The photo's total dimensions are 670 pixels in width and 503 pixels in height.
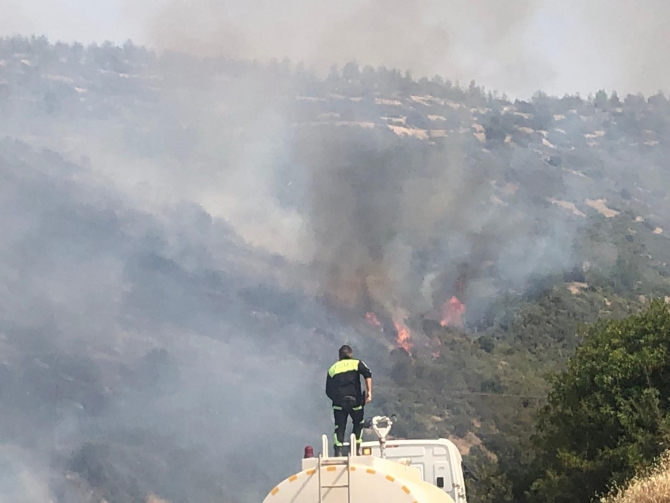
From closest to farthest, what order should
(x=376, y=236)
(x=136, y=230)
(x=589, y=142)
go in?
(x=136, y=230) → (x=376, y=236) → (x=589, y=142)

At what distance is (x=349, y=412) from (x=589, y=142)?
69065mm

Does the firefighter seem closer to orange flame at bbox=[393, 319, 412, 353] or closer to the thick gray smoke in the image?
the thick gray smoke

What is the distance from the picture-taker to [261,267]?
4434 cm

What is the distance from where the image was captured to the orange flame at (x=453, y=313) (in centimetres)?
5009

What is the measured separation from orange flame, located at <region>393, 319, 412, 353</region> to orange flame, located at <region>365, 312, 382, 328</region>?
4.82ft

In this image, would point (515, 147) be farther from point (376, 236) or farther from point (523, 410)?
point (523, 410)

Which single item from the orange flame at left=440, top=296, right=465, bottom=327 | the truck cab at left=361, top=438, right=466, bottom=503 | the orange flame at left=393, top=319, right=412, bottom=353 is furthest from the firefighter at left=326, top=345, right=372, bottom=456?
the orange flame at left=440, top=296, right=465, bottom=327

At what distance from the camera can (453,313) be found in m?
51.4

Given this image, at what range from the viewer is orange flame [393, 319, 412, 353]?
149ft

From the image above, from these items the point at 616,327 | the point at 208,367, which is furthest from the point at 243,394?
the point at 616,327

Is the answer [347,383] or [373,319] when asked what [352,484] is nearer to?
[347,383]

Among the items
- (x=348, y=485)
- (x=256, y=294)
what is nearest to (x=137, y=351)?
(x=256, y=294)

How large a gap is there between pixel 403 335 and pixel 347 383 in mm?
36371

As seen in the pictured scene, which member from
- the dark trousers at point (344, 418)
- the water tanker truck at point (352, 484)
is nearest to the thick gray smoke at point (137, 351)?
the dark trousers at point (344, 418)
